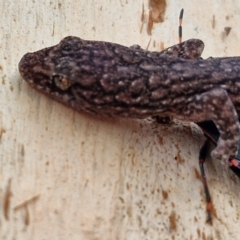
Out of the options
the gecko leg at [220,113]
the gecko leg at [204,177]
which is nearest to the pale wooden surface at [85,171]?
the gecko leg at [204,177]

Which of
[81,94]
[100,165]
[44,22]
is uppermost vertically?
[44,22]

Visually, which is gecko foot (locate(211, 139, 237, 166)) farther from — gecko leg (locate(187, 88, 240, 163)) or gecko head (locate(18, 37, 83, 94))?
gecko head (locate(18, 37, 83, 94))

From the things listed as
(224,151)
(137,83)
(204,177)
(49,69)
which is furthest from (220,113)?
(49,69)

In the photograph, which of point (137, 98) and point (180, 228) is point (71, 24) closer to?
point (137, 98)

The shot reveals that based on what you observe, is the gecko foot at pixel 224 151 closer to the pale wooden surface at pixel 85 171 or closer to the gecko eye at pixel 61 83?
the pale wooden surface at pixel 85 171

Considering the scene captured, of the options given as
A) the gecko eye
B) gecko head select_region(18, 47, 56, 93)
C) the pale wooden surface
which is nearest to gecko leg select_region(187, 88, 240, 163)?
the pale wooden surface

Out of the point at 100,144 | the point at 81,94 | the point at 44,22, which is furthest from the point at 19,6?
the point at 100,144

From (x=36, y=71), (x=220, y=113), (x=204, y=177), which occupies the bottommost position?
(x=204, y=177)

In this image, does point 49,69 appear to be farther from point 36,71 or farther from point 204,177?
point 204,177
